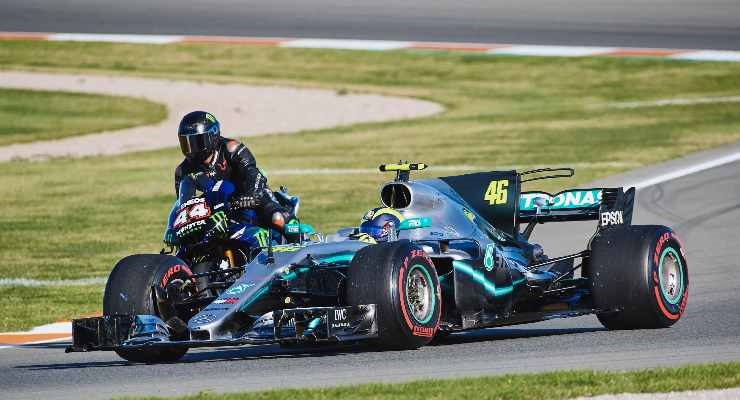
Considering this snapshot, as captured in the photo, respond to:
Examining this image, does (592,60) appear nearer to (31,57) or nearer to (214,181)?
(31,57)

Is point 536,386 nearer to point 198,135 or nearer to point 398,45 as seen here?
point 198,135

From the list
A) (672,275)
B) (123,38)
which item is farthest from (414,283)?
(123,38)

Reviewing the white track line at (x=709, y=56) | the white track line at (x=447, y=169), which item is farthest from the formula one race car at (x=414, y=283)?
the white track line at (x=709, y=56)

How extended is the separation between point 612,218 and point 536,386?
4168mm

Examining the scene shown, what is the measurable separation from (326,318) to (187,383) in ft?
3.52

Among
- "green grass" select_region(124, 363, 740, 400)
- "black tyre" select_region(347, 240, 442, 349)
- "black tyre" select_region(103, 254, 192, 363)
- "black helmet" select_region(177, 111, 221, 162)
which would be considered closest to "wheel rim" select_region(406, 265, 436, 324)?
"black tyre" select_region(347, 240, 442, 349)

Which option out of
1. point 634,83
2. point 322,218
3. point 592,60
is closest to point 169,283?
point 322,218

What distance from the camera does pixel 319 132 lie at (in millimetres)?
30844

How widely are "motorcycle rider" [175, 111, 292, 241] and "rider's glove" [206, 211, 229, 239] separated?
0.47m

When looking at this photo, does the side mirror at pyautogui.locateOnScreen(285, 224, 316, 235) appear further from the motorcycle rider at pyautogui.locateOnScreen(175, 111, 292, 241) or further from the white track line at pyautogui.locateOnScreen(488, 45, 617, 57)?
the white track line at pyautogui.locateOnScreen(488, 45, 617, 57)

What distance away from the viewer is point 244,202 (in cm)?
1238

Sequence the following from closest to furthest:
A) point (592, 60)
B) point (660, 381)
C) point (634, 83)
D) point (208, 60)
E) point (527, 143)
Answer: point (660, 381) → point (527, 143) → point (634, 83) → point (592, 60) → point (208, 60)

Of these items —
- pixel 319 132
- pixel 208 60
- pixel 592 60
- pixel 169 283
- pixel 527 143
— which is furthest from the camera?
pixel 208 60

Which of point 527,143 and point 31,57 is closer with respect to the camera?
point 527,143
